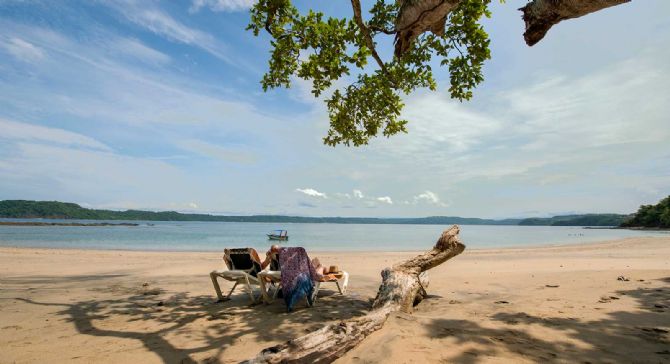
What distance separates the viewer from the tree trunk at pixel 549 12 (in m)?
3.20

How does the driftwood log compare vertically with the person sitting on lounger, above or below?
below

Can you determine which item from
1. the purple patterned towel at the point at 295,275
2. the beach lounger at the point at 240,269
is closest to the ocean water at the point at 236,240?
the beach lounger at the point at 240,269

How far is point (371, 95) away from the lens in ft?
33.6

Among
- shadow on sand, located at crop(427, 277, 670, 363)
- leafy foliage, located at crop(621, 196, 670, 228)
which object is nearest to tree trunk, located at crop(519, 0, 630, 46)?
shadow on sand, located at crop(427, 277, 670, 363)

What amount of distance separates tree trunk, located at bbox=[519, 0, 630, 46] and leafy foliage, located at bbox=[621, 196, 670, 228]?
102270mm

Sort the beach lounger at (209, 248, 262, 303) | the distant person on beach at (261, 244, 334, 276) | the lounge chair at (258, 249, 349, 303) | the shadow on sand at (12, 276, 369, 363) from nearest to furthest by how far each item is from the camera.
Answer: the shadow on sand at (12, 276, 369, 363)
the lounge chair at (258, 249, 349, 303)
the beach lounger at (209, 248, 262, 303)
the distant person on beach at (261, 244, 334, 276)

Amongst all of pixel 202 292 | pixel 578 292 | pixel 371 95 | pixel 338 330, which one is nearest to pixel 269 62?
pixel 371 95

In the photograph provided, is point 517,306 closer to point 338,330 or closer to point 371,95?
Answer: point 338,330

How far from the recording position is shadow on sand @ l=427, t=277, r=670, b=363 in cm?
369

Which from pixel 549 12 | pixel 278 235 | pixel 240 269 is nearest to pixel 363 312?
pixel 240 269

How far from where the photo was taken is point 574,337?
167 inches

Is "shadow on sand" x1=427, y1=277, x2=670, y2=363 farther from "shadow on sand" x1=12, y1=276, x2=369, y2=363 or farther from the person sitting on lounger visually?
the person sitting on lounger

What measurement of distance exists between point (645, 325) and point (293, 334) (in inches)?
182

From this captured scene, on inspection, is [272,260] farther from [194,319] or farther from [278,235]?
[278,235]
